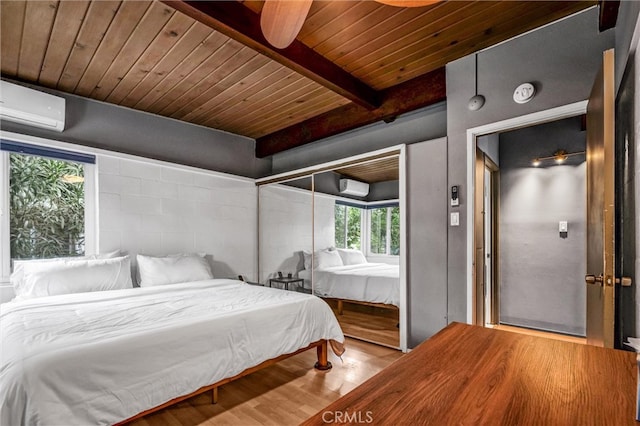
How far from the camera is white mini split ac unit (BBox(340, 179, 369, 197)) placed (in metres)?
3.43

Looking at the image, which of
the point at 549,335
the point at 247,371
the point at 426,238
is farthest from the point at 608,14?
the point at 247,371

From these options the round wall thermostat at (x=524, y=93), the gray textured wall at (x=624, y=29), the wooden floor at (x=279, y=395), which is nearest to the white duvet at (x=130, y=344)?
the wooden floor at (x=279, y=395)

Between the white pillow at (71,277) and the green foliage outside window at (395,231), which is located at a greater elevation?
the green foliage outside window at (395,231)

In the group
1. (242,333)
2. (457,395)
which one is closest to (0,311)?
(242,333)

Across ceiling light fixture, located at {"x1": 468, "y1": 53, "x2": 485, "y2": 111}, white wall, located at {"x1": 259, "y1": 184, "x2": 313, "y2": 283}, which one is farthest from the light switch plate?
white wall, located at {"x1": 259, "y1": 184, "x2": 313, "y2": 283}

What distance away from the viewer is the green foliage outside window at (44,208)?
114 inches

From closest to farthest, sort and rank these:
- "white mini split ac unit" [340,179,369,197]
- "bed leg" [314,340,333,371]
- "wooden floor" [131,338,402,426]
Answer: "wooden floor" [131,338,402,426], "bed leg" [314,340,333,371], "white mini split ac unit" [340,179,369,197]

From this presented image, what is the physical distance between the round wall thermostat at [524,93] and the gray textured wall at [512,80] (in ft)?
0.11

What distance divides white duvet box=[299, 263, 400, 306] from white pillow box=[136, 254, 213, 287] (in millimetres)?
1308

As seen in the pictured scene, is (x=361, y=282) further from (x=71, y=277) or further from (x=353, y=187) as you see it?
(x=71, y=277)

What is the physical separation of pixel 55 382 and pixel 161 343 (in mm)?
454

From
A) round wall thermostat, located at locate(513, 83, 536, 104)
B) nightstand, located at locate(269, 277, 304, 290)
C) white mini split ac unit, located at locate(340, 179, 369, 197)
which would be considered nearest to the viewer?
round wall thermostat, located at locate(513, 83, 536, 104)

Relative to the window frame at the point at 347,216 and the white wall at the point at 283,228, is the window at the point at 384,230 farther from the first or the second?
the white wall at the point at 283,228

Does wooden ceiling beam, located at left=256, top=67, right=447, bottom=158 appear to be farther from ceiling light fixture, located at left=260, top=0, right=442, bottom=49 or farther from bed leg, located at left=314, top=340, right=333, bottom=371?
bed leg, located at left=314, top=340, right=333, bottom=371
